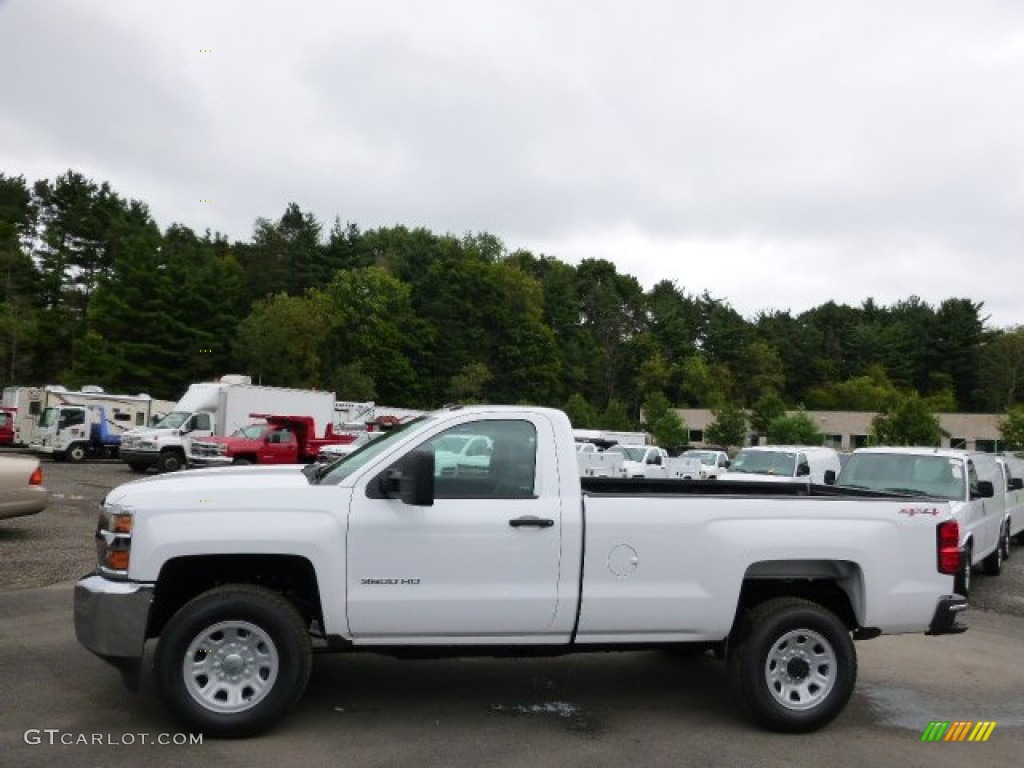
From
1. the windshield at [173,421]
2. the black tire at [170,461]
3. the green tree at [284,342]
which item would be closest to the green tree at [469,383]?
the green tree at [284,342]

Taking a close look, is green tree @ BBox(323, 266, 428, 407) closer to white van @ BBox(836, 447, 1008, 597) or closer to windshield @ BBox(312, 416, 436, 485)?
white van @ BBox(836, 447, 1008, 597)

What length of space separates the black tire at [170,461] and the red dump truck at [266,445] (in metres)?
0.60

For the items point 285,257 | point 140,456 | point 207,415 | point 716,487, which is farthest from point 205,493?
point 285,257

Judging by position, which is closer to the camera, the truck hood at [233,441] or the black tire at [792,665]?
the black tire at [792,665]

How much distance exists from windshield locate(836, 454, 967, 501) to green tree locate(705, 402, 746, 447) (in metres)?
57.4

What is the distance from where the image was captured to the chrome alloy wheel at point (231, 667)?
17.7 feet

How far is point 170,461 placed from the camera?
28641 millimetres

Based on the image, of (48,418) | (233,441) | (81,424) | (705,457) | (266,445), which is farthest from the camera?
(705,457)

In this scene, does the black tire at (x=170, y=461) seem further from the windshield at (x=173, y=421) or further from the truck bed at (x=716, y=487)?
the truck bed at (x=716, y=487)

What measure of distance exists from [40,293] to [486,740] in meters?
75.5

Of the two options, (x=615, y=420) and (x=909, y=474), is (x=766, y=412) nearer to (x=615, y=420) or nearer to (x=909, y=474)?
(x=615, y=420)

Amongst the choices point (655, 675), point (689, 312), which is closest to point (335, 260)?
point (689, 312)

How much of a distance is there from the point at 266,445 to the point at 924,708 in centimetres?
2303

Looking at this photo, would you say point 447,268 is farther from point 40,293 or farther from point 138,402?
point 138,402
